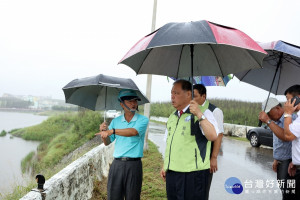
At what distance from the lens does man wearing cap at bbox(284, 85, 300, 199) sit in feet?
9.77

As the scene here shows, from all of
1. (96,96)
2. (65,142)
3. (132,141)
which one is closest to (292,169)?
(132,141)

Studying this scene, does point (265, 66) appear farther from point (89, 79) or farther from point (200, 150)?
point (89, 79)

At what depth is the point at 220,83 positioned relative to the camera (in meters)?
5.14

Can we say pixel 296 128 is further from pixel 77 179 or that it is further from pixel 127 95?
pixel 77 179

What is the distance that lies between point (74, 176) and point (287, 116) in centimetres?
293

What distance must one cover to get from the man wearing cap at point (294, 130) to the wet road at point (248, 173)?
2.59 meters

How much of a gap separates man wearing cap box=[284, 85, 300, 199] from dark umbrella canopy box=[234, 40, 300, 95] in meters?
0.37

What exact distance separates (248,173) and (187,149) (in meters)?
5.81

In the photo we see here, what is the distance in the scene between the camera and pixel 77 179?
4.04 metres

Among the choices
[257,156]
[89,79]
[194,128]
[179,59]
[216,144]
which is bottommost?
[257,156]

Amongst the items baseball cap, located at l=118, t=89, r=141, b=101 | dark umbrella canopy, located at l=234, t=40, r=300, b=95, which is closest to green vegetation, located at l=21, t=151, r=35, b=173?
baseball cap, located at l=118, t=89, r=141, b=101

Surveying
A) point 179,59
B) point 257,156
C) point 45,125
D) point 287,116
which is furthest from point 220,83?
point 45,125

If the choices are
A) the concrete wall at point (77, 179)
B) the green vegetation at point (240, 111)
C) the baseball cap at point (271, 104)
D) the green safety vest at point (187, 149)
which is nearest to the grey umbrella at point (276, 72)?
the baseball cap at point (271, 104)

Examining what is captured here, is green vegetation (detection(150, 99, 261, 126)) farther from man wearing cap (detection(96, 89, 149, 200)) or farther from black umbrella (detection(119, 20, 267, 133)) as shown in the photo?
man wearing cap (detection(96, 89, 149, 200))
